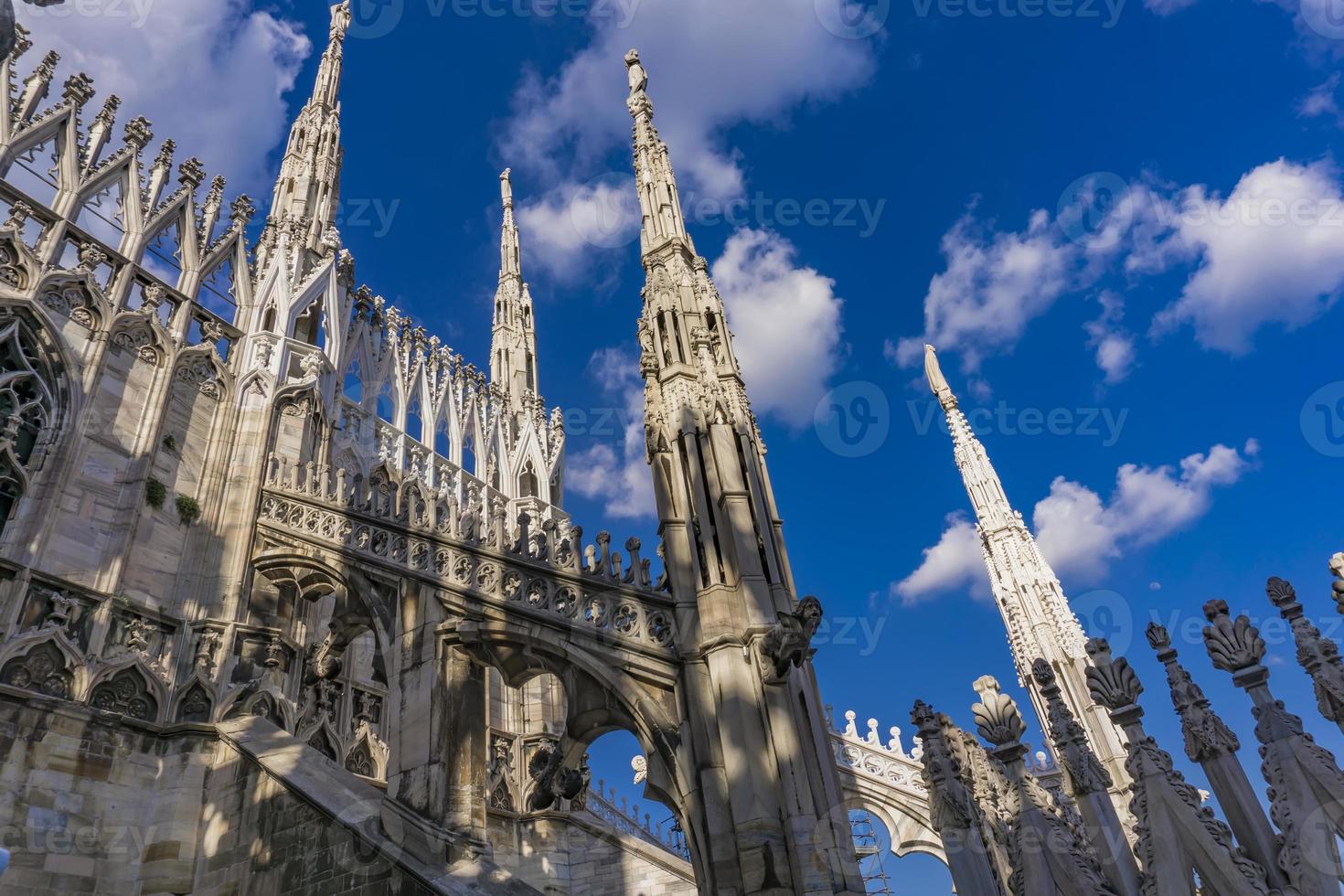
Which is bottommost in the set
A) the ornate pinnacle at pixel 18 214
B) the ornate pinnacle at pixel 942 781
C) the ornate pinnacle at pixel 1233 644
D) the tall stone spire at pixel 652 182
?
the ornate pinnacle at pixel 942 781

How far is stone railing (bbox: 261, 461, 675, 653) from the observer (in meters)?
A: 10.7

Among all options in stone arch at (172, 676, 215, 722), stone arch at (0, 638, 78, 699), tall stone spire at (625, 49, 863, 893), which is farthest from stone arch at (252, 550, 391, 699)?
tall stone spire at (625, 49, 863, 893)

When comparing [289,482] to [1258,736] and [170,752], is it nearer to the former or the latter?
[170,752]

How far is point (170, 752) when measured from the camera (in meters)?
10.3

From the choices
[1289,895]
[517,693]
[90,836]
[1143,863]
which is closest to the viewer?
[1289,895]

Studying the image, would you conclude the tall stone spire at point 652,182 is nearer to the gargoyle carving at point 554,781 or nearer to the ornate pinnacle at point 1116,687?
the gargoyle carving at point 554,781

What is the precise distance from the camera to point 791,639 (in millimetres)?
9578

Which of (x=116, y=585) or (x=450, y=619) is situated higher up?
(x=116, y=585)

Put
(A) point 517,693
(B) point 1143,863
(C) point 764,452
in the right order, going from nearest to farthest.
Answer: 1. (B) point 1143,863
2. (C) point 764,452
3. (A) point 517,693

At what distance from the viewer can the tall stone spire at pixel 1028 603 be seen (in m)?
24.5

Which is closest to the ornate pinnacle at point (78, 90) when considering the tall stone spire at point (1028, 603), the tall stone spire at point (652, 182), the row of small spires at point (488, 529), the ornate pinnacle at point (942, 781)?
the row of small spires at point (488, 529)

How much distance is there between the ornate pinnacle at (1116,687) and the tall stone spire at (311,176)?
54.7 ft

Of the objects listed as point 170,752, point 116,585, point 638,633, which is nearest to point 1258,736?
point 638,633

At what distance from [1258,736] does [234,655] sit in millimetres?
11897
